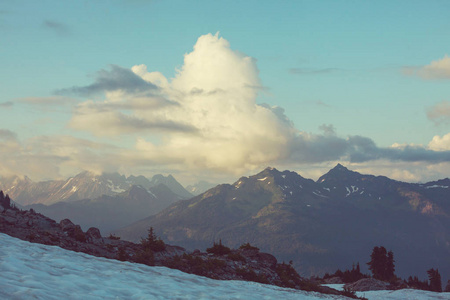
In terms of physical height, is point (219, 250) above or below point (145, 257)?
above

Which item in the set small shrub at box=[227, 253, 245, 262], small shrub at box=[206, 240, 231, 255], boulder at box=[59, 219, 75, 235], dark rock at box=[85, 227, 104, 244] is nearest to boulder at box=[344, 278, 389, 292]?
small shrub at box=[206, 240, 231, 255]

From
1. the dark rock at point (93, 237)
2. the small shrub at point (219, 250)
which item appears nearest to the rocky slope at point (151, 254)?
the dark rock at point (93, 237)

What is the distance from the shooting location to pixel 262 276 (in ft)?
90.0

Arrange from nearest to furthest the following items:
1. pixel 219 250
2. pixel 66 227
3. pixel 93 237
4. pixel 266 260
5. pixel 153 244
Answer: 1. pixel 66 227
2. pixel 153 244
3. pixel 93 237
4. pixel 266 260
5. pixel 219 250

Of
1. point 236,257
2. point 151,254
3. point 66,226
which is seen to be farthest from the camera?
point 236,257

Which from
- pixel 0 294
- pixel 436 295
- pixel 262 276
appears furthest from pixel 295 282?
pixel 0 294

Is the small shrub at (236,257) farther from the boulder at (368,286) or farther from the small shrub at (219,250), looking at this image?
the boulder at (368,286)

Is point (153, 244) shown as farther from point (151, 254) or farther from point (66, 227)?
point (66, 227)

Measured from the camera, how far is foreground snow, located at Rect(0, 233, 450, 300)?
49.3 feet

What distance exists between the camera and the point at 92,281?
17.3 meters

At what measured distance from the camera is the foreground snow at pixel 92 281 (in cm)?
1503

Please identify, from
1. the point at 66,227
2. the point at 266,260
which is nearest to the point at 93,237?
the point at 66,227

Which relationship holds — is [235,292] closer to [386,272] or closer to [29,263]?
[29,263]

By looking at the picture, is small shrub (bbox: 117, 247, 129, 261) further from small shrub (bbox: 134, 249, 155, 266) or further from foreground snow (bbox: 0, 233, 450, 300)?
foreground snow (bbox: 0, 233, 450, 300)
